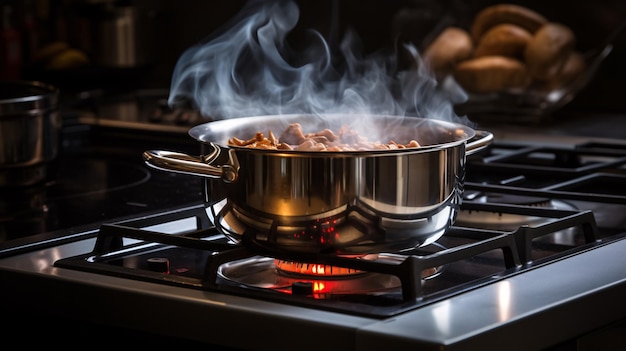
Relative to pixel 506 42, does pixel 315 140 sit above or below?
below

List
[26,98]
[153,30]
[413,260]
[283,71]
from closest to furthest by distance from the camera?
[413,260], [26,98], [283,71], [153,30]

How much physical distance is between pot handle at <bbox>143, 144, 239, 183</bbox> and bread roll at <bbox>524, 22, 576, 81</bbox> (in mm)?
1032

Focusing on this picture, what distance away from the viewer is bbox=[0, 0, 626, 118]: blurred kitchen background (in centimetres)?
209

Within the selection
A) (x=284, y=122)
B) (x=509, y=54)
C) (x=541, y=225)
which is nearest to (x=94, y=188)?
(x=284, y=122)

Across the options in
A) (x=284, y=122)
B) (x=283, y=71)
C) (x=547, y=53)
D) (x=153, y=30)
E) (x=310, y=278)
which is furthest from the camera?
(x=153, y=30)

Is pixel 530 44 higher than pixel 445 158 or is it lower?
higher

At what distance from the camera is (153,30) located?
2.44 metres

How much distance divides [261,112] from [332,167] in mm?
775

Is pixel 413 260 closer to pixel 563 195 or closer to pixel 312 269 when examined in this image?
pixel 312 269

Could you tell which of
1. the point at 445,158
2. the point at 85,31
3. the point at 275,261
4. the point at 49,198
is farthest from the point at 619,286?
the point at 85,31

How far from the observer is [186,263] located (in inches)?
41.7

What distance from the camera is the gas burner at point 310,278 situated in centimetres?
94

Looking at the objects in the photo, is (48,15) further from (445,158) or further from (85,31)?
(445,158)

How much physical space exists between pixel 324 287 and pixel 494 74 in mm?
985
